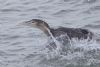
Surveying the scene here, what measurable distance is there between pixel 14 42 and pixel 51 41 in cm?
153

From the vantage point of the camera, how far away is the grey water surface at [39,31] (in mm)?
11102

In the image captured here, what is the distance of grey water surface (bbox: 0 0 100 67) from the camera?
437 inches

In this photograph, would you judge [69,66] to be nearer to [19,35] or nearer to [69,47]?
[69,47]

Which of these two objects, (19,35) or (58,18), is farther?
(58,18)

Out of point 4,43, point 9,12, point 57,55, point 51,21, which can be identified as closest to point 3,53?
point 4,43

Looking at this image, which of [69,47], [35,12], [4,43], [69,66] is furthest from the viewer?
[35,12]

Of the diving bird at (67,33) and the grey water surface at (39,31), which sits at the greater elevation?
the diving bird at (67,33)

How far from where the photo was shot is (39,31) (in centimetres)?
1318

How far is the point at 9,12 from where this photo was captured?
14969mm

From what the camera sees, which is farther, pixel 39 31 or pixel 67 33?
pixel 39 31

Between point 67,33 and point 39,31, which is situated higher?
point 67,33

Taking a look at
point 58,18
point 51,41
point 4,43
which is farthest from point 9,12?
point 51,41

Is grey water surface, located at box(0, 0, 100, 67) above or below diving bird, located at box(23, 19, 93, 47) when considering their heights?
below

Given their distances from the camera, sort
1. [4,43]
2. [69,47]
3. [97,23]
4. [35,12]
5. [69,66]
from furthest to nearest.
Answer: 1. [35,12]
2. [97,23]
3. [4,43]
4. [69,47]
5. [69,66]
